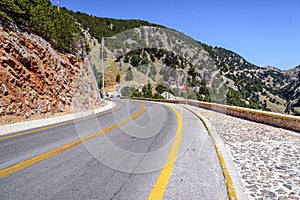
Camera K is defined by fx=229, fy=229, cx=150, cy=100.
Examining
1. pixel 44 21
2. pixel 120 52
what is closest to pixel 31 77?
pixel 44 21

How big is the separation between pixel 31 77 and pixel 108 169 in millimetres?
13769

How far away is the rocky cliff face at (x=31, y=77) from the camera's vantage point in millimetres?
13648

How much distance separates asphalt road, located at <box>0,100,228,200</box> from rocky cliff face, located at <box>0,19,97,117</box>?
7072 millimetres

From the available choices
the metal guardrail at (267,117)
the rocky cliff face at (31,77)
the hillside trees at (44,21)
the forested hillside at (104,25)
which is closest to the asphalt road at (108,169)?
the metal guardrail at (267,117)

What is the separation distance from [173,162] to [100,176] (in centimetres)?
181

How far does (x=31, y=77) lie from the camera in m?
16.0

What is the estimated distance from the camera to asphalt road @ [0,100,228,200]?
371 centimetres

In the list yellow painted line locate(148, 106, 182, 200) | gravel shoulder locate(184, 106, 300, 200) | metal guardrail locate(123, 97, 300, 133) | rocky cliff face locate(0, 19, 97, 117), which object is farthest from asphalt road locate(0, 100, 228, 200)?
rocky cliff face locate(0, 19, 97, 117)

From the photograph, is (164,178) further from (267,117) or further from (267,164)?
(267,117)

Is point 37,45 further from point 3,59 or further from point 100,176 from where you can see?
point 100,176

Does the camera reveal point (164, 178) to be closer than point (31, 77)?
Yes

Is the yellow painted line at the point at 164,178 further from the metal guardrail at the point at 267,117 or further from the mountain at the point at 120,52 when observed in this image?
the mountain at the point at 120,52

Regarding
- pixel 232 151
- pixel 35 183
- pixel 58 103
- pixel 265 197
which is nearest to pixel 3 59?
pixel 58 103

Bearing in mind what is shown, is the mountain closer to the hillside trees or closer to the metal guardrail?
the hillside trees
